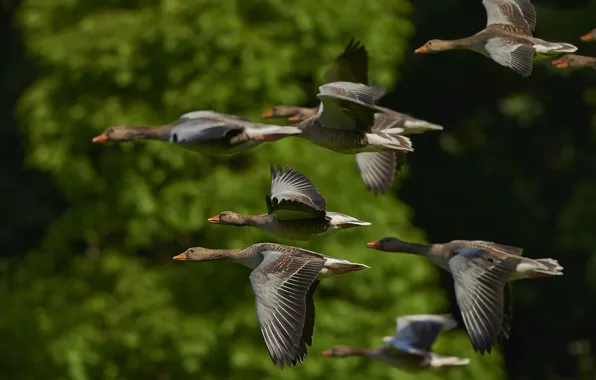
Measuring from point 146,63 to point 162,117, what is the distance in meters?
0.77

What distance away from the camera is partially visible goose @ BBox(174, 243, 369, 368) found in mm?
10469

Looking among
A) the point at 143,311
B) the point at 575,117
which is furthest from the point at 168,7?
the point at 575,117

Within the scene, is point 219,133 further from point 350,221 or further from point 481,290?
point 481,290

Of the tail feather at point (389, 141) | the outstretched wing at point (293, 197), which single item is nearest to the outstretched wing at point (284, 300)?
the outstretched wing at point (293, 197)

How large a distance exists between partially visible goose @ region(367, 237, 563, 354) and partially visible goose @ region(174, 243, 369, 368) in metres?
0.73

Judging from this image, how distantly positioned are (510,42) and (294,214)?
212cm

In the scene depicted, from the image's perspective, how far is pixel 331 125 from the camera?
12.7m

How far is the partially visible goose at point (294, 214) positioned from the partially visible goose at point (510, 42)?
5.16 ft

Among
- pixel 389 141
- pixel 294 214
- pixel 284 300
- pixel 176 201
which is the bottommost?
pixel 176 201

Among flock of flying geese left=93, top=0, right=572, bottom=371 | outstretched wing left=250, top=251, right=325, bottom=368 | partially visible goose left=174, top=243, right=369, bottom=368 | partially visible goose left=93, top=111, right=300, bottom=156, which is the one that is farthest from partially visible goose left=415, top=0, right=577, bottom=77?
outstretched wing left=250, top=251, right=325, bottom=368

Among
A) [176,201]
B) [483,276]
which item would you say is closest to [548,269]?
[483,276]

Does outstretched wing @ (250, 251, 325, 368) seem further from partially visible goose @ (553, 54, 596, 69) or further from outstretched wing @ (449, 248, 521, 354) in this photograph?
partially visible goose @ (553, 54, 596, 69)

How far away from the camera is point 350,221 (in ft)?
40.9

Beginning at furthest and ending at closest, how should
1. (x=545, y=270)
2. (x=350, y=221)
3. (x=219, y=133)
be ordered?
(x=219, y=133)
(x=350, y=221)
(x=545, y=270)
